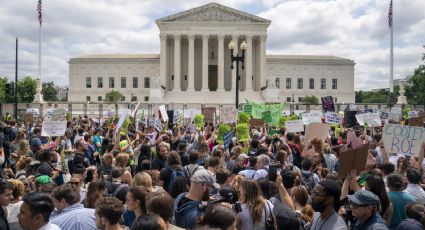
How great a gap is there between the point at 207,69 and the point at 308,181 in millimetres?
70894

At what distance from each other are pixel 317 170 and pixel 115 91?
8594 cm

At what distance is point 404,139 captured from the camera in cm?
990

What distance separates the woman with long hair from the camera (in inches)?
233

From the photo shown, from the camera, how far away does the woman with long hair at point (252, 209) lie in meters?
5.92

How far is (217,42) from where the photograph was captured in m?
82.6

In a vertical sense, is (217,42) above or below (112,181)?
above

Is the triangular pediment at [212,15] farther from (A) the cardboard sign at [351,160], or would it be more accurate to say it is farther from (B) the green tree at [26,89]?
(A) the cardboard sign at [351,160]

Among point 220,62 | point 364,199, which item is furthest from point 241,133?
point 220,62

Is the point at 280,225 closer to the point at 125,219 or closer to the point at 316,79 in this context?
the point at 125,219

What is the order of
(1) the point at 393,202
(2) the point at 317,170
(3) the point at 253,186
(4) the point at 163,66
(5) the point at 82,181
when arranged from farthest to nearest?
(4) the point at 163,66, (2) the point at 317,170, (5) the point at 82,181, (1) the point at 393,202, (3) the point at 253,186

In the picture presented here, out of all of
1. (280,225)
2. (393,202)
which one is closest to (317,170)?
(393,202)

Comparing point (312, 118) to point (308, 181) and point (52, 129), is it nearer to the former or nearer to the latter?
point (52, 129)

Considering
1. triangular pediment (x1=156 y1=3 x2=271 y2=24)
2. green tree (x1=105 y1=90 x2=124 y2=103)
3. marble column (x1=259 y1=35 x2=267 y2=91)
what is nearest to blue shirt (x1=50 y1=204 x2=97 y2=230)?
triangular pediment (x1=156 y1=3 x2=271 y2=24)

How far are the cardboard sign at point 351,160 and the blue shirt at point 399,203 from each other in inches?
24.3
